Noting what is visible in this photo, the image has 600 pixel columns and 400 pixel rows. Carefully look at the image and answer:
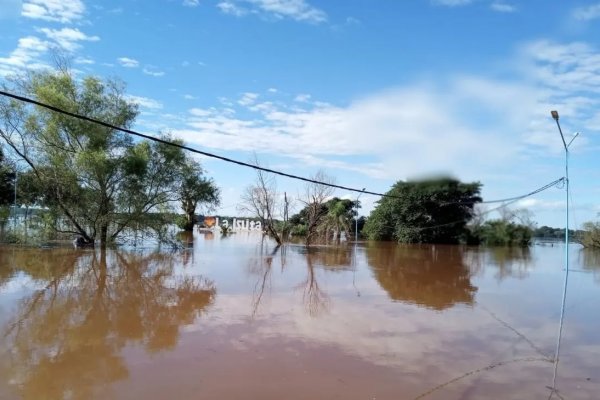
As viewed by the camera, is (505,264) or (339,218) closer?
(505,264)

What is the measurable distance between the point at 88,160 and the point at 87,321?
1399 centimetres

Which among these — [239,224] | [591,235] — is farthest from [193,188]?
[239,224]

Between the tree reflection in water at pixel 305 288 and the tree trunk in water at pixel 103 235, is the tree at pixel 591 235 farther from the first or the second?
the tree trunk in water at pixel 103 235

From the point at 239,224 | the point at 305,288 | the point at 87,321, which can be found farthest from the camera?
the point at 239,224

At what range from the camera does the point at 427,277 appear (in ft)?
49.3

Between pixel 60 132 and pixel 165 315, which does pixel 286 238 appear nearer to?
pixel 60 132

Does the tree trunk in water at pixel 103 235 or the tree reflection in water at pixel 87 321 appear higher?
the tree trunk in water at pixel 103 235

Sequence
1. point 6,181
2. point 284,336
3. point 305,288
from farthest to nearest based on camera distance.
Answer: point 6,181 < point 305,288 < point 284,336

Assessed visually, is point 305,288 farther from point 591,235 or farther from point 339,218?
point 591,235

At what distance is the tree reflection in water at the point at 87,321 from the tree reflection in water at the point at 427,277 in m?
4.85

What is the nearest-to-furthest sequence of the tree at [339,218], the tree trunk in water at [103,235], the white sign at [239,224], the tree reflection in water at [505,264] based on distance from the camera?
the tree reflection in water at [505,264]
the tree trunk in water at [103,235]
the tree at [339,218]
the white sign at [239,224]

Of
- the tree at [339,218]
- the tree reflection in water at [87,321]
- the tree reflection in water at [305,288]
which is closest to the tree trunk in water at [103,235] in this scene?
the tree reflection in water at [87,321]

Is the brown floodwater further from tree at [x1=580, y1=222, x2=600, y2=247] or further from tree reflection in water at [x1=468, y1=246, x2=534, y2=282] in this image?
tree at [x1=580, y1=222, x2=600, y2=247]

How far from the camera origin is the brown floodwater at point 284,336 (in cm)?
498
